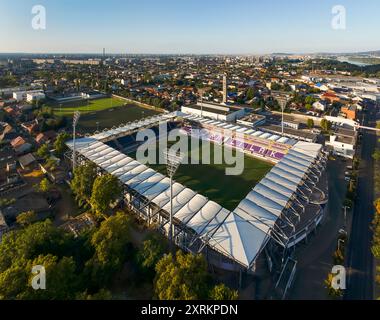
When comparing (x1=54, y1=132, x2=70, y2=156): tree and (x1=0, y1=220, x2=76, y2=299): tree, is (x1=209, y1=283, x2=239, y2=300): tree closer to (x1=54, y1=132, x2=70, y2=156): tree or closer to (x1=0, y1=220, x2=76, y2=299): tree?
(x1=0, y1=220, x2=76, y2=299): tree

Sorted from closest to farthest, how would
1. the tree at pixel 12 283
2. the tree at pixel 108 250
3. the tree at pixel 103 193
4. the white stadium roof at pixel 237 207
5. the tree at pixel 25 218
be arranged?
the tree at pixel 12 283 → the tree at pixel 108 250 → the white stadium roof at pixel 237 207 → the tree at pixel 25 218 → the tree at pixel 103 193

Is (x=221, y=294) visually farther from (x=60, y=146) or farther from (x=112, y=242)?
(x=60, y=146)

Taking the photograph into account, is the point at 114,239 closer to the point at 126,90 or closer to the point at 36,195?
the point at 36,195

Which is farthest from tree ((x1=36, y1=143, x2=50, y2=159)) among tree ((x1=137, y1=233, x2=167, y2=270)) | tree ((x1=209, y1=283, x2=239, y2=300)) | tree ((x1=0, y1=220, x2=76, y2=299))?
tree ((x1=209, y1=283, x2=239, y2=300))

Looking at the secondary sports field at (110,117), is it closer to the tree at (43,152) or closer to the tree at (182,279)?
the tree at (43,152)

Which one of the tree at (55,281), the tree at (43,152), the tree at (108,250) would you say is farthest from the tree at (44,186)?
the tree at (55,281)
